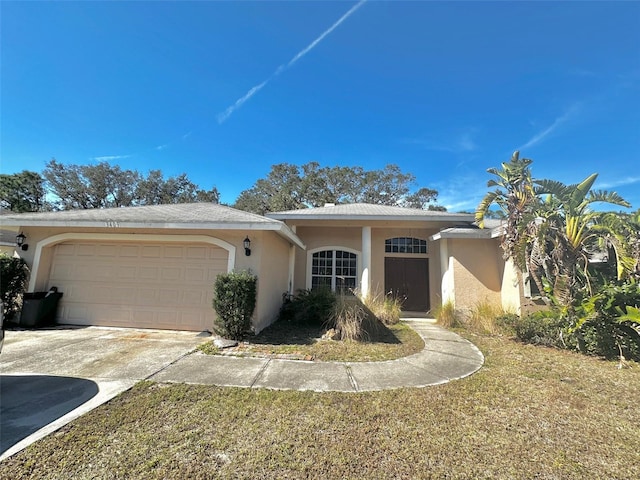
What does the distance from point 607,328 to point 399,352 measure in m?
4.33

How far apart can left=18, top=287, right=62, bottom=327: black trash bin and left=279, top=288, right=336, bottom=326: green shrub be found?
236 inches

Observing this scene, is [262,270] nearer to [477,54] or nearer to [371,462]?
[371,462]

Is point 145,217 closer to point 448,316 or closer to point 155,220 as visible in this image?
point 155,220

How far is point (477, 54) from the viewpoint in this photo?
827 cm

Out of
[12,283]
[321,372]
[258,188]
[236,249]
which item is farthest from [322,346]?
[258,188]

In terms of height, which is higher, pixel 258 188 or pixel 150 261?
pixel 258 188

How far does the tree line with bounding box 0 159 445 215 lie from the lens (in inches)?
1009

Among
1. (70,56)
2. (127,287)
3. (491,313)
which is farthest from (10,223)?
(491,313)

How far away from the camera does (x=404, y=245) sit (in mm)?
10719

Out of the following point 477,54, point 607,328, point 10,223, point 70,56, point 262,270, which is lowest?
point 607,328

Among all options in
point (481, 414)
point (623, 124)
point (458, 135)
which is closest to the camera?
point (481, 414)

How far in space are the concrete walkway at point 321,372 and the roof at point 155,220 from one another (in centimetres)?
294

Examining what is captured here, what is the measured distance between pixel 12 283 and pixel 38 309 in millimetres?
1016

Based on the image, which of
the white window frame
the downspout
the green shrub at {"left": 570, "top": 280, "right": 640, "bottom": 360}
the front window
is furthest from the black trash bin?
the green shrub at {"left": 570, "top": 280, "right": 640, "bottom": 360}
